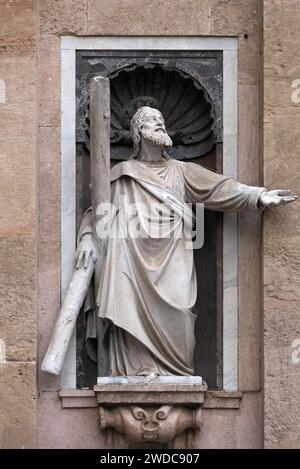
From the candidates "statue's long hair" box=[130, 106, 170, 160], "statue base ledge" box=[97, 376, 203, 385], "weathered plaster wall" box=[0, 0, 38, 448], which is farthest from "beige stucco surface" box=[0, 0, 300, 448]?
"statue's long hair" box=[130, 106, 170, 160]

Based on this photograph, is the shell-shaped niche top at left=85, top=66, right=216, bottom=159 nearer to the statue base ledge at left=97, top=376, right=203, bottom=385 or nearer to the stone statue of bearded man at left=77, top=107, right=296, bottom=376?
the stone statue of bearded man at left=77, top=107, right=296, bottom=376

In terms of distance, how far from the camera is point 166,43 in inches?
799

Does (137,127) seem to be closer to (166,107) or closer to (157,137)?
(157,137)

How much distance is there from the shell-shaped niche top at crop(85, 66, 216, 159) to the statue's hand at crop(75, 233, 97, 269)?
80cm

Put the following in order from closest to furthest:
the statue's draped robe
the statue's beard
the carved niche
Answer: the statue's draped robe → the statue's beard → the carved niche

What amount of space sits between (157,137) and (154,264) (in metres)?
0.89

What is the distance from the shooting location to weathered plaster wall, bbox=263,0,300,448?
19500 mm

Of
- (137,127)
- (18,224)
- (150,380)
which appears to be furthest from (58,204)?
(150,380)

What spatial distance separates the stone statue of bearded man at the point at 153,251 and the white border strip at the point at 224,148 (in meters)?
0.17

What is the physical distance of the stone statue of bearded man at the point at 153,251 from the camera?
64.3 ft

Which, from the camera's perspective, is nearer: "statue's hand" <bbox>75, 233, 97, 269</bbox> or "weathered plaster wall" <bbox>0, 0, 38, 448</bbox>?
"weathered plaster wall" <bbox>0, 0, 38, 448</bbox>

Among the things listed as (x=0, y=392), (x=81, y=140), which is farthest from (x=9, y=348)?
(x=81, y=140)

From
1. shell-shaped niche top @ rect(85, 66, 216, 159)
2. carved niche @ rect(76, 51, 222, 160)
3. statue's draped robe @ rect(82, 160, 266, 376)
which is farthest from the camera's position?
shell-shaped niche top @ rect(85, 66, 216, 159)

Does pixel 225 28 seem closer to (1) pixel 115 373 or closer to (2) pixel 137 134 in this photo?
(2) pixel 137 134
